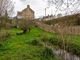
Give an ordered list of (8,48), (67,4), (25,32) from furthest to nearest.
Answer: (25,32)
(8,48)
(67,4)

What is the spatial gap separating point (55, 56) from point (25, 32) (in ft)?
67.5

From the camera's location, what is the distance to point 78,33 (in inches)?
1457

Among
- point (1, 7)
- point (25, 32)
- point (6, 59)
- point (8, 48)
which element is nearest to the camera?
point (6, 59)

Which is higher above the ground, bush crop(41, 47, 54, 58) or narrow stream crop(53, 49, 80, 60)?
bush crop(41, 47, 54, 58)

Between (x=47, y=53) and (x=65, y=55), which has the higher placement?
(x=47, y=53)

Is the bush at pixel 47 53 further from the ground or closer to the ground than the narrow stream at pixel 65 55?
further from the ground

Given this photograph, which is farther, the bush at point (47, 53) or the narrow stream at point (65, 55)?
the narrow stream at point (65, 55)

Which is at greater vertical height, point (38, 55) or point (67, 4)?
point (67, 4)

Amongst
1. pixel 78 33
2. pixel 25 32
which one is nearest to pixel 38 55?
pixel 78 33

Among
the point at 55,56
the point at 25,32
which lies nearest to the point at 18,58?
the point at 55,56

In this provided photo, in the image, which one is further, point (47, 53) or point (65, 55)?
point (65, 55)

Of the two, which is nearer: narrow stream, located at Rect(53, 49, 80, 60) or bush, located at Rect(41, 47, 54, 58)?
bush, located at Rect(41, 47, 54, 58)

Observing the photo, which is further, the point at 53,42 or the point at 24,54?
the point at 53,42

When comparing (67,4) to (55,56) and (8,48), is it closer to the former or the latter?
(55,56)
